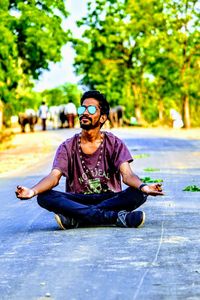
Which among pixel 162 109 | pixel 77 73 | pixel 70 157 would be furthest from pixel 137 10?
pixel 70 157

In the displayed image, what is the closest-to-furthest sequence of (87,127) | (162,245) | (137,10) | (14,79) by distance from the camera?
(162,245) < (87,127) < (14,79) < (137,10)

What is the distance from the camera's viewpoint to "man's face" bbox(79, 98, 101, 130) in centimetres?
1034

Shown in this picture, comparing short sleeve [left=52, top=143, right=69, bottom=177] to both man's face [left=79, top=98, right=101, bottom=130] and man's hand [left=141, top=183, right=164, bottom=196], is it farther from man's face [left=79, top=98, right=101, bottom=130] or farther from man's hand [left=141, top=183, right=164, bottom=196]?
man's hand [left=141, top=183, right=164, bottom=196]

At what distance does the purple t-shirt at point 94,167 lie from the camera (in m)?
10.5

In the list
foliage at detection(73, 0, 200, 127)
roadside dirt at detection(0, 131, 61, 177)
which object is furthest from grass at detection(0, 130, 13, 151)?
foliage at detection(73, 0, 200, 127)

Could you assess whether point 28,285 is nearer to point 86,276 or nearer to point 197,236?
point 86,276

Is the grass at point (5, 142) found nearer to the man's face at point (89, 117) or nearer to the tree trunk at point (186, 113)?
the tree trunk at point (186, 113)

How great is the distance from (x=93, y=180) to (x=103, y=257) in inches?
92.3

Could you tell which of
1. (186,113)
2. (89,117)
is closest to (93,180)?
(89,117)

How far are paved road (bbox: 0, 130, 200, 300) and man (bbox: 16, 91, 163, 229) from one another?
0.17 metres

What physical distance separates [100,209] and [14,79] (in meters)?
39.3

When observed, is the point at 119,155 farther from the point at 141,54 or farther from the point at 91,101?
the point at 141,54

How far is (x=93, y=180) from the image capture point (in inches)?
414

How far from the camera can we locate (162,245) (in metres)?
8.85
